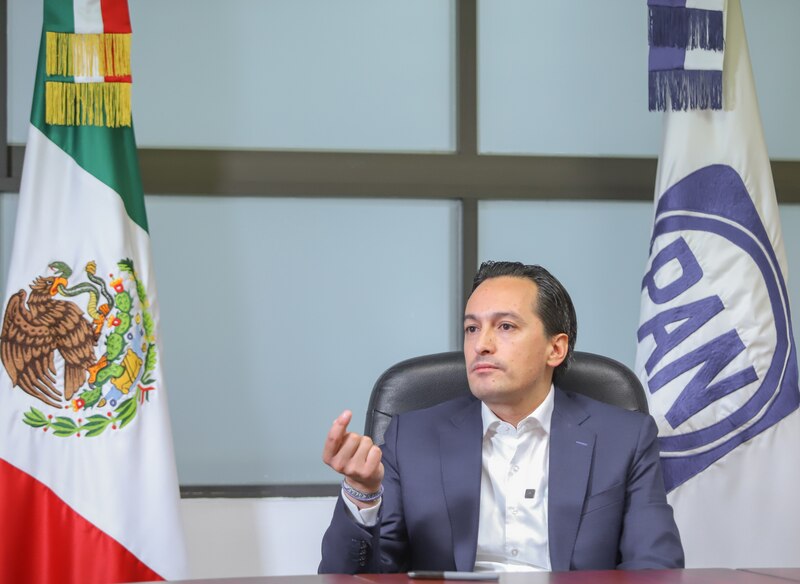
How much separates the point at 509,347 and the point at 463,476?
1.02 ft

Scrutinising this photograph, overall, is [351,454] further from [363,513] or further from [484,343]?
[484,343]

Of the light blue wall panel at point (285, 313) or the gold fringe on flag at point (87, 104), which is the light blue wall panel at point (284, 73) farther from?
the gold fringe on flag at point (87, 104)

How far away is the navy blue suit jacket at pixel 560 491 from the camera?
6.56 ft

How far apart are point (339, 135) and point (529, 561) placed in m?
1.64

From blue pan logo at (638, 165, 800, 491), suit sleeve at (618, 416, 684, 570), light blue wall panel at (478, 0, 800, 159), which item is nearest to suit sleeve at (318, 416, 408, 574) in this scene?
suit sleeve at (618, 416, 684, 570)

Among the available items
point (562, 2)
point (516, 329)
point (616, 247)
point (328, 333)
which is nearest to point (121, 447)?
point (328, 333)

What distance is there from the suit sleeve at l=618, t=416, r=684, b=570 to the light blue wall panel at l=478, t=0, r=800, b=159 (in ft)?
4.63

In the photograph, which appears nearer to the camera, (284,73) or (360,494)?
(360,494)

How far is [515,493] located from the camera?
6.96 feet

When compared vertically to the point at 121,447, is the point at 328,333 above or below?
above

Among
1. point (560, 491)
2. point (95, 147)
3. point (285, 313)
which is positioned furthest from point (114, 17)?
point (560, 491)

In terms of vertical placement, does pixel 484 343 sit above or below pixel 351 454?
above

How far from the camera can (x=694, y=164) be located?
2.83 metres

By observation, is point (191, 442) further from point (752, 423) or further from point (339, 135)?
point (752, 423)
